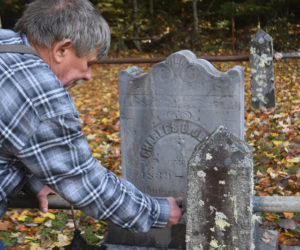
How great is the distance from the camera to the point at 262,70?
22.0ft

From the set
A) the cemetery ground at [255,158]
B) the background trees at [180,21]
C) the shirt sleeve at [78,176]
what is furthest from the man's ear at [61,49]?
the background trees at [180,21]

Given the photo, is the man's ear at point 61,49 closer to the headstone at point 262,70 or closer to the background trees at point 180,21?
the headstone at point 262,70

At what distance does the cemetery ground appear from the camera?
360 centimetres

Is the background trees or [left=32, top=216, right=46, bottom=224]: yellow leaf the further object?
the background trees

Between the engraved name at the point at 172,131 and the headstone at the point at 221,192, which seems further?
the engraved name at the point at 172,131

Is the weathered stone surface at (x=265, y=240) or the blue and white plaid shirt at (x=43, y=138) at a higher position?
the blue and white plaid shirt at (x=43, y=138)

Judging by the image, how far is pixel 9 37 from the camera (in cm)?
144

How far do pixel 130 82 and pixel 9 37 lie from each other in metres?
1.73

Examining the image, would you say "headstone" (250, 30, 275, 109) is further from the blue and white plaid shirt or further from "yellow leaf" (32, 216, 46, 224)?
the blue and white plaid shirt

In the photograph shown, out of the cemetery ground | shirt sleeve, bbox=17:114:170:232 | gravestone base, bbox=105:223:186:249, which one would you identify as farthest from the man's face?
the cemetery ground

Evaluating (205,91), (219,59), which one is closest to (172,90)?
(205,91)

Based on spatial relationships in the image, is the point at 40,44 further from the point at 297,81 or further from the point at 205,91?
the point at 297,81

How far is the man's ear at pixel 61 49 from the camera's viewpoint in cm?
145

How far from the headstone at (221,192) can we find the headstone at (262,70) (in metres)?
5.33
